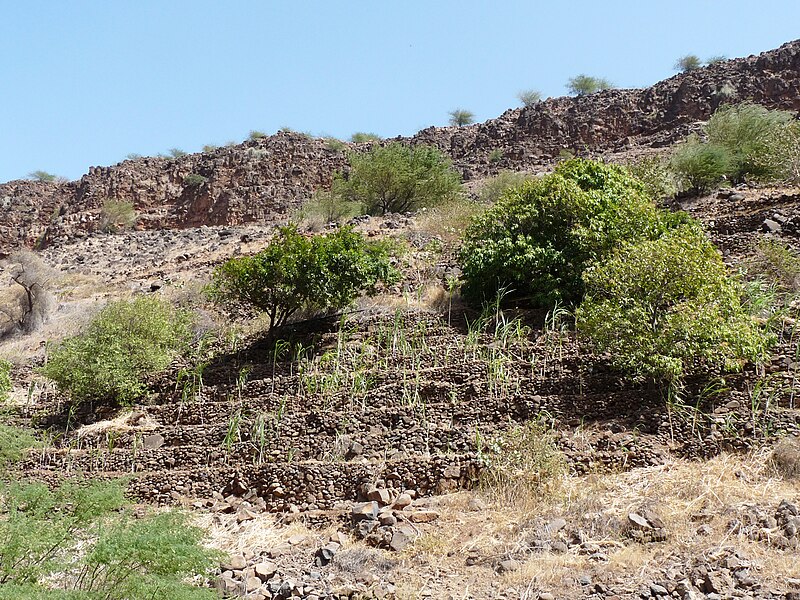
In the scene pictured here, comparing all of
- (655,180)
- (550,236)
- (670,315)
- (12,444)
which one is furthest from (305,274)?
(655,180)

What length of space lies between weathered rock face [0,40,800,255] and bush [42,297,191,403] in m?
17.8

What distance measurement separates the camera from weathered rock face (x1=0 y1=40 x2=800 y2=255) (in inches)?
1128

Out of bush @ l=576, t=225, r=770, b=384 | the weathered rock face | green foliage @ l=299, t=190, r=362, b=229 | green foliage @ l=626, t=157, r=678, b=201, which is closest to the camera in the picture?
bush @ l=576, t=225, r=770, b=384

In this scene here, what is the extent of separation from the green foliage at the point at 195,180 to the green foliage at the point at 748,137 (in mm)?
22660

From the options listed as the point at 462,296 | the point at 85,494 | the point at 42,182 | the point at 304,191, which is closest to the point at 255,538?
the point at 85,494

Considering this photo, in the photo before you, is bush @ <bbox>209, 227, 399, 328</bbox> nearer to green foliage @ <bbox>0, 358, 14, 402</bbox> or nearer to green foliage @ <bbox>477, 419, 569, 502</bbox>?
green foliage @ <bbox>0, 358, 14, 402</bbox>

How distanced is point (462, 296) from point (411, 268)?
2.19 m

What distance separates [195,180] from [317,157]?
5826 mm

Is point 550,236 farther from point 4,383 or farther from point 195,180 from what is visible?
point 195,180

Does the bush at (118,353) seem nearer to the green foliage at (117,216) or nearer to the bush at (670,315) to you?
the bush at (670,315)

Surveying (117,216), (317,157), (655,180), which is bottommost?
(655,180)

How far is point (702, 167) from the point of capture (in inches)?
607

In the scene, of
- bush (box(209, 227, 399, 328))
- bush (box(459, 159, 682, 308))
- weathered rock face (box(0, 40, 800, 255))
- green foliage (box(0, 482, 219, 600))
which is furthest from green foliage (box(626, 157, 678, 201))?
green foliage (box(0, 482, 219, 600))

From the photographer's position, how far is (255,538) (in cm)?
622
